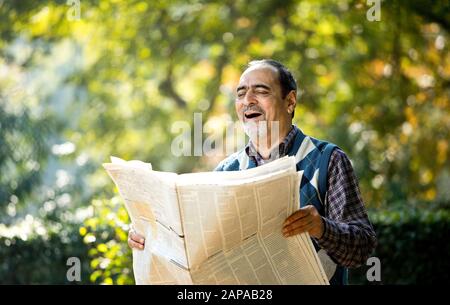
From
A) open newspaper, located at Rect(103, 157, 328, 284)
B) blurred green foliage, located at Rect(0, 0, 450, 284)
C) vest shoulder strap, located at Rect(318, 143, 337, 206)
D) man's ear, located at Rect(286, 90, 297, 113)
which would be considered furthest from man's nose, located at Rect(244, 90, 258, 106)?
blurred green foliage, located at Rect(0, 0, 450, 284)

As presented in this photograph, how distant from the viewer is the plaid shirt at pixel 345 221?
1920 millimetres

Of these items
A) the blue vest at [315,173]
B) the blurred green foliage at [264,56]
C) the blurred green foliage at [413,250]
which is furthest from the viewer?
the blurred green foliage at [264,56]

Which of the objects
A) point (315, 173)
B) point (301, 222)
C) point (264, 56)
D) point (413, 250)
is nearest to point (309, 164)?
point (315, 173)

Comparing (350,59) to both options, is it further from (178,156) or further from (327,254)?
(327,254)

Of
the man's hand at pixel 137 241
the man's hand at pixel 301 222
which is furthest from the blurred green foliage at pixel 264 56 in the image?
the man's hand at pixel 301 222

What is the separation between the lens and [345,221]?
6.77ft

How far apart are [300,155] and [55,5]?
6.12 m

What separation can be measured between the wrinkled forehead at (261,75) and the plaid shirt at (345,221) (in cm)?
30

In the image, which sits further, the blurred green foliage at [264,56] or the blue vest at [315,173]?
the blurred green foliage at [264,56]

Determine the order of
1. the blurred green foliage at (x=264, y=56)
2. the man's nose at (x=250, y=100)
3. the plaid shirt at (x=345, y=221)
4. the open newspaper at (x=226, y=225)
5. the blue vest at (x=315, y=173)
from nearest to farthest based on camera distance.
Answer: the open newspaper at (x=226, y=225)
the plaid shirt at (x=345, y=221)
the blue vest at (x=315, y=173)
the man's nose at (x=250, y=100)
the blurred green foliage at (x=264, y=56)

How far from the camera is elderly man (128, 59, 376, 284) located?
77.2 inches

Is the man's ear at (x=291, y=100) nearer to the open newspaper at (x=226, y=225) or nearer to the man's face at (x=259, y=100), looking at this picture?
the man's face at (x=259, y=100)

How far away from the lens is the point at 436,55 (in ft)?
30.1

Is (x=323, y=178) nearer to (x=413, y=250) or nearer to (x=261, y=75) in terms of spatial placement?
(x=261, y=75)
